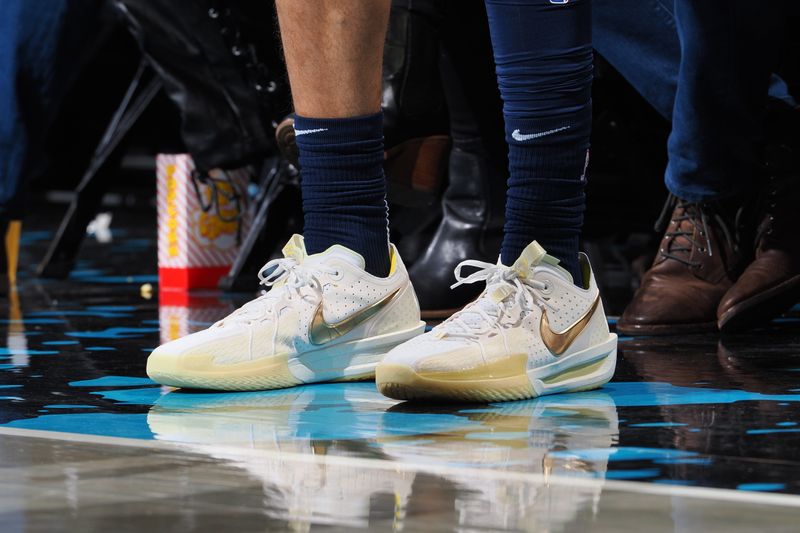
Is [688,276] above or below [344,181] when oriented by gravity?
below

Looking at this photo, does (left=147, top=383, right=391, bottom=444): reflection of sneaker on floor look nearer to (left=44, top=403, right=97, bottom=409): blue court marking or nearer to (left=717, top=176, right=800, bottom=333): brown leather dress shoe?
(left=44, top=403, right=97, bottom=409): blue court marking

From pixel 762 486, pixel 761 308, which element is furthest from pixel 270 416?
pixel 761 308

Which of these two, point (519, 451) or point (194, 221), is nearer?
point (519, 451)

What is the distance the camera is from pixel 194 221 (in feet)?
9.07

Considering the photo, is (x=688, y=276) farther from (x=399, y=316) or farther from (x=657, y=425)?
(x=657, y=425)

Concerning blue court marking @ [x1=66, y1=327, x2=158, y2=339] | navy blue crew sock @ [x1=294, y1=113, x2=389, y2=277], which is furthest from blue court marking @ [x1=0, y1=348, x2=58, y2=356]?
navy blue crew sock @ [x1=294, y1=113, x2=389, y2=277]

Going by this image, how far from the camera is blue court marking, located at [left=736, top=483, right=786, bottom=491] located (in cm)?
86

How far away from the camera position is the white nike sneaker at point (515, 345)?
123cm

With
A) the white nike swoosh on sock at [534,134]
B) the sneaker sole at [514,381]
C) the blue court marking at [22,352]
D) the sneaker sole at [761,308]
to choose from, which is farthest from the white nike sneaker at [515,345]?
the blue court marking at [22,352]

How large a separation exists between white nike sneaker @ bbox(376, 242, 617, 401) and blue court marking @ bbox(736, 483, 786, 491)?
16.0 inches

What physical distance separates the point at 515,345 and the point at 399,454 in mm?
323

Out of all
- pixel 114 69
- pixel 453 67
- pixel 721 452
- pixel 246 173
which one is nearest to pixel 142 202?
pixel 114 69

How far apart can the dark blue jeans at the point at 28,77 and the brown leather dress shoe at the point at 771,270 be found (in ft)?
4.95

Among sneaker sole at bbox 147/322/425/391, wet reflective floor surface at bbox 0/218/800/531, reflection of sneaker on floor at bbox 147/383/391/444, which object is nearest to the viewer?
wet reflective floor surface at bbox 0/218/800/531
